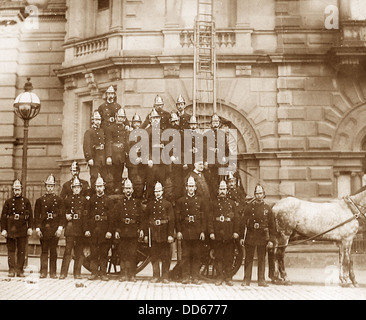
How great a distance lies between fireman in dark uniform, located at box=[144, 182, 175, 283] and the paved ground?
1.28 ft

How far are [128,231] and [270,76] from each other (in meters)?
7.88

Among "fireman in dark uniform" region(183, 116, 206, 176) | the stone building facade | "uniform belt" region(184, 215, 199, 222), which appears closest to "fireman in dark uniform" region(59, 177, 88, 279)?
"uniform belt" region(184, 215, 199, 222)

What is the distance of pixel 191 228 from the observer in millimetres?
10414

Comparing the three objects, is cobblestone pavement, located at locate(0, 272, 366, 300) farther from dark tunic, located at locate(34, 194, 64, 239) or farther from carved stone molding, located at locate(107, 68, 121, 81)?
carved stone molding, located at locate(107, 68, 121, 81)

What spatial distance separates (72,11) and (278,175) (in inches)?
315

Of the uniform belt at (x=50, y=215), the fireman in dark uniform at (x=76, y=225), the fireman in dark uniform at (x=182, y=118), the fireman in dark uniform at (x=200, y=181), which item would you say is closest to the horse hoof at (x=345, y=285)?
the fireman in dark uniform at (x=200, y=181)

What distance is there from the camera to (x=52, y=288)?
9320 mm

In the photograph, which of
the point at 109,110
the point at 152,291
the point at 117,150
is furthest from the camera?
the point at 109,110

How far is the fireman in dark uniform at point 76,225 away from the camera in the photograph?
1086cm

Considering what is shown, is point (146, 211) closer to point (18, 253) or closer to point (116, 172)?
point (116, 172)

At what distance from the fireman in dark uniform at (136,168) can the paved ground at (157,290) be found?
165 cm

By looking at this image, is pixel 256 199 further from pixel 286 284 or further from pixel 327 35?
pixel 327 35

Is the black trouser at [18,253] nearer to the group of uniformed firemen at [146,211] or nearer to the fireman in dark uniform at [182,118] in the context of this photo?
the group of uniformed firemen at [146,211]

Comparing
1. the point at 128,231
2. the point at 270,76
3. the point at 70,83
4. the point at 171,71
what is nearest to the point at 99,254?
the point at 128,231
